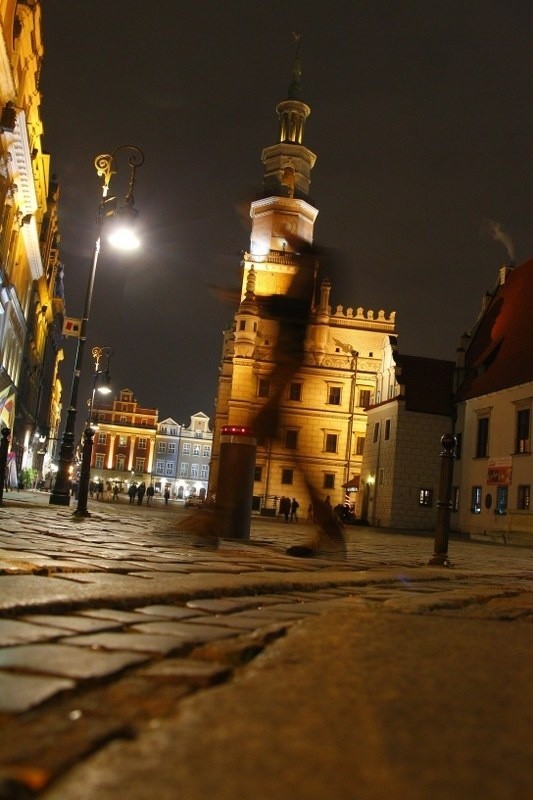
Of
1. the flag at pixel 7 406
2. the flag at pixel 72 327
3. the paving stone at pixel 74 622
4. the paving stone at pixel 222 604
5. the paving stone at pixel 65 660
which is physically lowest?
the paving stone at pixel 222 604

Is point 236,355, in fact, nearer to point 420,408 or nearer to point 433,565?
point 420,408

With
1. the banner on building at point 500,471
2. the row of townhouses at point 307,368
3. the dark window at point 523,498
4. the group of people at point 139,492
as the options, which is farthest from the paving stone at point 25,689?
the group of people at point 139,492

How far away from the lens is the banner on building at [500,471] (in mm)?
31891

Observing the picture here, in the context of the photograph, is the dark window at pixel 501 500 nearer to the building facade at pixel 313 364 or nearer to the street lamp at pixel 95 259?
the building facade at pixel 313 364

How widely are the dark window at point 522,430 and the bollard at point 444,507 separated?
73.1 ft

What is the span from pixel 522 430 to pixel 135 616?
3007cm

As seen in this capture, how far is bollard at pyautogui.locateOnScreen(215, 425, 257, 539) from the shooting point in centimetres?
1058

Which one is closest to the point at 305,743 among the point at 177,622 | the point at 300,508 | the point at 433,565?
the point at 177,622

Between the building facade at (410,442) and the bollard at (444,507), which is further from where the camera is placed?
the building facade at (410,442)

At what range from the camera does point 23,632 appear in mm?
3102

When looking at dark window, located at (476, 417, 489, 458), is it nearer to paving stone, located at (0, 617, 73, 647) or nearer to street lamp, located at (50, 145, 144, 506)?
street lamp, located at (50, 145, 144, 506)

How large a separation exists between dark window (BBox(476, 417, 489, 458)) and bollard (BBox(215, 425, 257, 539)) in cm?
2592

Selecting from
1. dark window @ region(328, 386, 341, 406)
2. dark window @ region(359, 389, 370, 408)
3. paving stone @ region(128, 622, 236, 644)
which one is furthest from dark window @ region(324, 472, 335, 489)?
paving stone @ region(128, 622, 236, 644)

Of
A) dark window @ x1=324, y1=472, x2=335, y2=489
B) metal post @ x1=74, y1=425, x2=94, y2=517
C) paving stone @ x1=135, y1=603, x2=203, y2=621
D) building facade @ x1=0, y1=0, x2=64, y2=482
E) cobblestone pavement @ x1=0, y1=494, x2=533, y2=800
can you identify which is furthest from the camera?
dark window @ x1=324, y1=472, x2=335, y2=489
